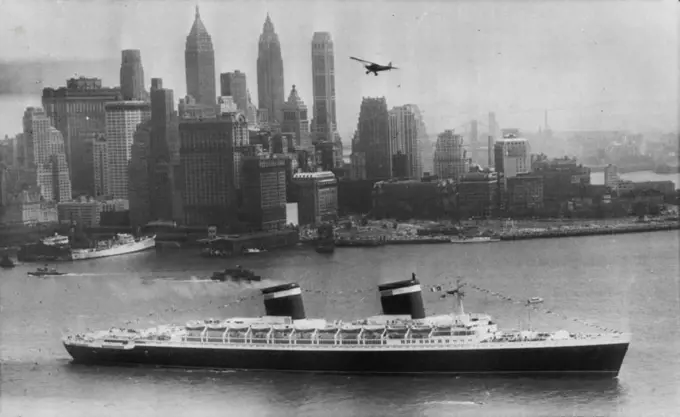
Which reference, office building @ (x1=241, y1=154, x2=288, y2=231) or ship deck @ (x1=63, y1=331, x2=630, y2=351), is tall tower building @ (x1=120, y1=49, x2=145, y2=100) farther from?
ship deck @ (x1=63, y1=331, x2=630, y2=351)

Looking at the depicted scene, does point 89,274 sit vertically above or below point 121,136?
below

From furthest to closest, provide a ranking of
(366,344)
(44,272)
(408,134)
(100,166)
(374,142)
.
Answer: (100,166) < (374,142) < (408,134) < (44,272) < (366,344)

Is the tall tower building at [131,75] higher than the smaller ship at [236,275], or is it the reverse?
the tall tower building at [131,75]

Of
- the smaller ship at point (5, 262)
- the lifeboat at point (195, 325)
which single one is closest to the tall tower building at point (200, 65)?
the smaller ship at point (5, 262)

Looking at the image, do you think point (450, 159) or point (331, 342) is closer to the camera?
point (331, 342)

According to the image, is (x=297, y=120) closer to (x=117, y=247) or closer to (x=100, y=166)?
(x=117, y=247)

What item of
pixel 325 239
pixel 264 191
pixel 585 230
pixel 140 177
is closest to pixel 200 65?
pixel 264 191

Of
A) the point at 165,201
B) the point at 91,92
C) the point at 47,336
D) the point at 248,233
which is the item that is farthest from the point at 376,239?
the point at 47,336

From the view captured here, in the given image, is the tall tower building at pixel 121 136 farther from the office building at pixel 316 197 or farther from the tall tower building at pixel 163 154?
the office building at pixel 316 197

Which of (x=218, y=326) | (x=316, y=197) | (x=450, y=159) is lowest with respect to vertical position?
(x=218, y=326)

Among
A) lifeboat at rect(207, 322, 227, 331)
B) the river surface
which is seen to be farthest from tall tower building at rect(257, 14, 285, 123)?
lifeboat at rect(207, 322, 227, 331)
